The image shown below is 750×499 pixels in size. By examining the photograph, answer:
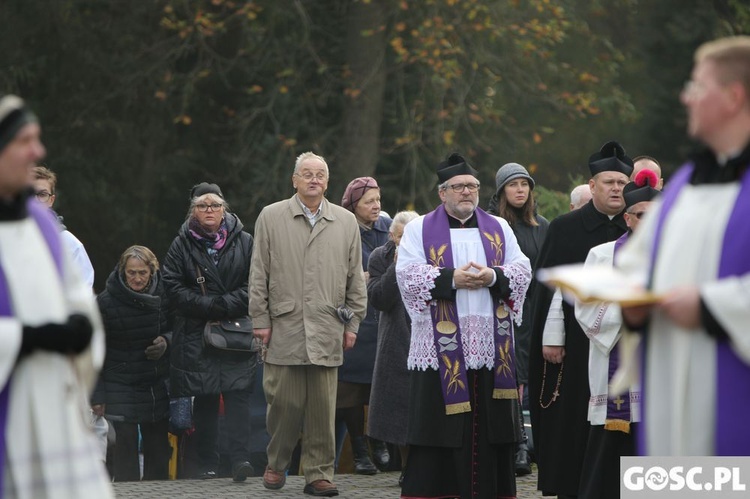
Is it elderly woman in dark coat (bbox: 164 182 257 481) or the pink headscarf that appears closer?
elderly woman in dark coat (bbox: 164 182 257 481)

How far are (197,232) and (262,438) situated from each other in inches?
74.1

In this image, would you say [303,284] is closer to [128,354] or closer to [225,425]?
[225,425]

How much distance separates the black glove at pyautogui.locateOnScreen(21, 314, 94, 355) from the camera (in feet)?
16.4

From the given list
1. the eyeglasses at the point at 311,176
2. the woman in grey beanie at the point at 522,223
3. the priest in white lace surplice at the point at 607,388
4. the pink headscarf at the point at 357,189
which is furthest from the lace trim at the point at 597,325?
the pink headscarf at the point at 357,189

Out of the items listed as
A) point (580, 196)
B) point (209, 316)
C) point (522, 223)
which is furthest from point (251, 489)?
point (580, 196)

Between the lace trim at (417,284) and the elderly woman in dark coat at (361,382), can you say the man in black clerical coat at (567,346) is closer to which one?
the lace trim at (417,284)

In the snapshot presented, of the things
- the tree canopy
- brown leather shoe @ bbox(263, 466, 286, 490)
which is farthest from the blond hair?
the tree canopy

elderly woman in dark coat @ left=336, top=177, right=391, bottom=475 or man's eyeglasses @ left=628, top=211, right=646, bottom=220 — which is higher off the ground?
man's eyeglasses @ left=628, top=211, right=646, bottom=220

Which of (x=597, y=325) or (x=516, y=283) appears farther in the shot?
(x=516, y=283)

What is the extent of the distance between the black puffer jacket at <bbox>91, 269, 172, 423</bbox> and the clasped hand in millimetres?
2827

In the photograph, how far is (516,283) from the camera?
30.1 feet

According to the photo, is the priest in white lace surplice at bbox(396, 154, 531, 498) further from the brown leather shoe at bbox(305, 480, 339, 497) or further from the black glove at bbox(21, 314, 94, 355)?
the black glove at bbox(21, 314, 94, 355)

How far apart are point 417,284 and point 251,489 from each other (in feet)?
7.37

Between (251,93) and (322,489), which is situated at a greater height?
(251,93)
